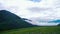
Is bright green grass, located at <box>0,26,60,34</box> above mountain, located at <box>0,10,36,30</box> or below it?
below

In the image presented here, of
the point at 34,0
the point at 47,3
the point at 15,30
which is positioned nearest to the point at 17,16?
the point at 15,30

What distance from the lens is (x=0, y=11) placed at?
2.49m

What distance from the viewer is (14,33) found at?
241 centimetres

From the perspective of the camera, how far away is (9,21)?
97.1 inches

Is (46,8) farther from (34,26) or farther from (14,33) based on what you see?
(14,33)

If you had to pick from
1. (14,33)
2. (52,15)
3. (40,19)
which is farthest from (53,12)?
(14,33)

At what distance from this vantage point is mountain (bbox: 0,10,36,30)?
2.46 m

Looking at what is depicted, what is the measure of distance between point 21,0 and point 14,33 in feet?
1.89

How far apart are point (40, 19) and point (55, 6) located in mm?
341

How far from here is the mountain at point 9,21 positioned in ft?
8.06

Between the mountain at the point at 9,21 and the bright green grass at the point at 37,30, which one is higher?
the mountain at the point at 9,21

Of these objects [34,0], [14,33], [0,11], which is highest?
[34,0]

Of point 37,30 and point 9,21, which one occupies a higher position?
point 9,21

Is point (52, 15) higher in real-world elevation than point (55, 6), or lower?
lower
